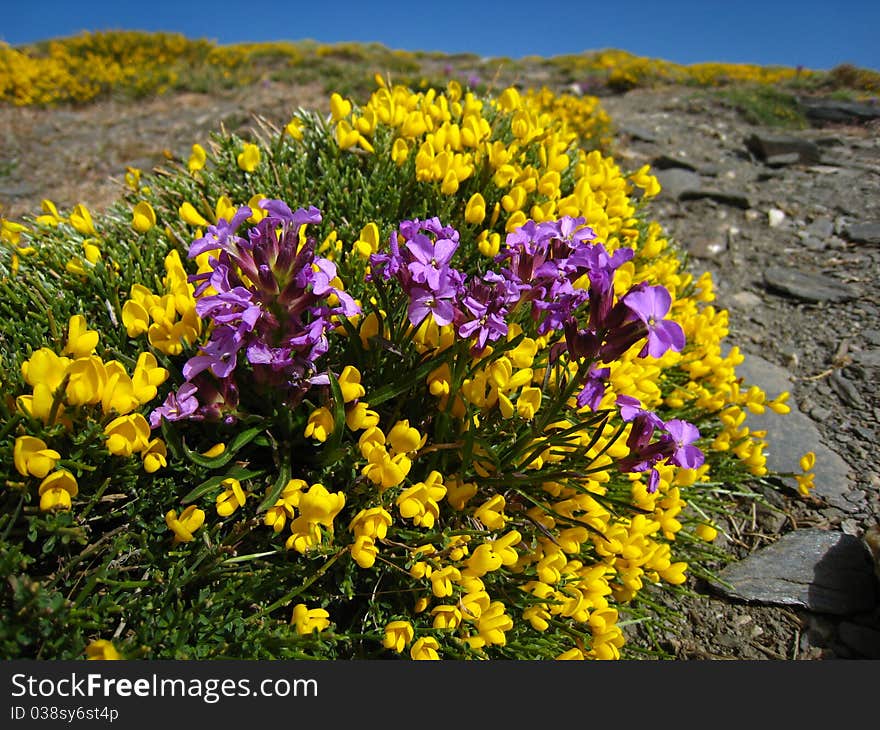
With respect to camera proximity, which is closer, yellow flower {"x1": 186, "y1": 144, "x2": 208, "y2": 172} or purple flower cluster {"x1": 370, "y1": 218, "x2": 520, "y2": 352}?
purple flower cluster {"x1": 370, "y1": 218, "x2": 520, "y2": 352}

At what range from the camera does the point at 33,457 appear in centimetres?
133

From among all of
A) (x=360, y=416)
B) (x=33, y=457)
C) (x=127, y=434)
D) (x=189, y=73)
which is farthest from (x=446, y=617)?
(x=189, y=73)

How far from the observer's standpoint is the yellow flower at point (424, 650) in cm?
153

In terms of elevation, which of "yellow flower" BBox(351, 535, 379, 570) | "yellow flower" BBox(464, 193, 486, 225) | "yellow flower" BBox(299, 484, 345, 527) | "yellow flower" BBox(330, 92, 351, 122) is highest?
"yellow flower" BBox(330, 92, 351, 122)

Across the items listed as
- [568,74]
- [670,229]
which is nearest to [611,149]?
[670,229]

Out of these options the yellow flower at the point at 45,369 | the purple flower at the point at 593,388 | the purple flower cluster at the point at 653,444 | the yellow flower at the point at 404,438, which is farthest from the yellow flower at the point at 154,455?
the purple flower cluster at the point at 653,444

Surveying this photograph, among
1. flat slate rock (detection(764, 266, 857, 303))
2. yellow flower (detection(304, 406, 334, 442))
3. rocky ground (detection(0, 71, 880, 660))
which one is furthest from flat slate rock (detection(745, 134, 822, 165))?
yellow flower (detection(304, 406, 334, 442))

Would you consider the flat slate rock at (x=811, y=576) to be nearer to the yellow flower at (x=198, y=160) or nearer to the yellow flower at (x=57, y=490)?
the yellow flower at (x=57, y=490)

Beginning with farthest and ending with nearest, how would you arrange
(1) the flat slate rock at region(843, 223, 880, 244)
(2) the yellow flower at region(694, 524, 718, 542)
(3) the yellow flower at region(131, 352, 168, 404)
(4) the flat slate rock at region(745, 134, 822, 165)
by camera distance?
(4) the flat slate rock at region(745, 134, 822, 165), (1) the flat slate rock at region(843, 223, 880, 244), (2) the yellow flower at region(694, 524, 718, 542), (3) the yellow flower at region(131, 352, 168, 404)

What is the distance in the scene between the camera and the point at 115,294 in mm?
2016

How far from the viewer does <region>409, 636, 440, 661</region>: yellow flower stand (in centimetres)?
153

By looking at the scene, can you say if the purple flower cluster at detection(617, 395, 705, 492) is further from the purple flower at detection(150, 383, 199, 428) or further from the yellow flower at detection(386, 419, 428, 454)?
the purple flower at detection(150, 383, 199, 428)

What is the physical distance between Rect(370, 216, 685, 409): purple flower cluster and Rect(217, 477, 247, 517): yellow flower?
2.14 feet

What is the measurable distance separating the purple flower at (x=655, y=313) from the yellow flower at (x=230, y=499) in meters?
1.09
